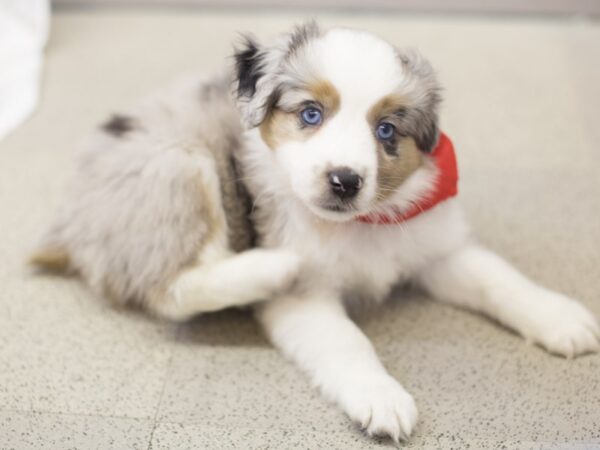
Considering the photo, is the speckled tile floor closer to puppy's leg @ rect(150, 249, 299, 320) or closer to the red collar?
puppy's leg @ rect(150, 249, 299, 320)

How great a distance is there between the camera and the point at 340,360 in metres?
1.69

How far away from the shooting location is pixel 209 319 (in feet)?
6.53

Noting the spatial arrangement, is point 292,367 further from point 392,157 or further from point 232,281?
point 392,157

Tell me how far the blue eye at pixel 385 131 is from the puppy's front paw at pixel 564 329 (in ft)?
1.99

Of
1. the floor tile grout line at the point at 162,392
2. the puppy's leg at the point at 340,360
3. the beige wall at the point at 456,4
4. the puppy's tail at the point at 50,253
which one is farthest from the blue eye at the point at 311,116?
the beige wall at the point at 456,4

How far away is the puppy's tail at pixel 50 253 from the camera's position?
2006 millimetres

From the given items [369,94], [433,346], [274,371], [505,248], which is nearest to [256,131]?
[369,94]

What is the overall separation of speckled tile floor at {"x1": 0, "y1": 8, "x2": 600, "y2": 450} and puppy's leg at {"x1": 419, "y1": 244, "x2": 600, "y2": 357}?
5cm

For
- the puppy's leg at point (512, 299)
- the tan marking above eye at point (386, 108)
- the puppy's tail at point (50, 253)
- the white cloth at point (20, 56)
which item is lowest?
the white cloth at point (20, 56)

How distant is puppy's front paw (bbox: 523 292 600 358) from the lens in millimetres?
1788

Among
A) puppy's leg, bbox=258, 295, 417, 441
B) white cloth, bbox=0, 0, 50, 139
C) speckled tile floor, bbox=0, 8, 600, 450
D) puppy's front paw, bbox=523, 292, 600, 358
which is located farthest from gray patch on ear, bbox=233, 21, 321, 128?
white cloth, bbox=0, 0, 50, 139

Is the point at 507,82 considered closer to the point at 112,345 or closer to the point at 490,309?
the point at 490,309

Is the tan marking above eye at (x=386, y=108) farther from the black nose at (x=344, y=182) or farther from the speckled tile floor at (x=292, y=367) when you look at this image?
the speckled tile floor at (x=292, y=367)

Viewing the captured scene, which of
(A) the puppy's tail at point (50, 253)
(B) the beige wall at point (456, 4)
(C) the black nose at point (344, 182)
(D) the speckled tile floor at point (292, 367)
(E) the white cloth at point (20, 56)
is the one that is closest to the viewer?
(C) the black nose at point (344, 182)
